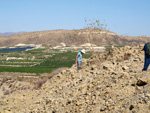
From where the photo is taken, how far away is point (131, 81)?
7566mm

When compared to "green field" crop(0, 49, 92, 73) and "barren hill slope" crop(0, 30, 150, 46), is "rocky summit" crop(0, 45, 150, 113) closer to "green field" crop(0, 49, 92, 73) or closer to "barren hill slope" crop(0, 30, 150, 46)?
"green field" crop(0, 49, 92, 73)

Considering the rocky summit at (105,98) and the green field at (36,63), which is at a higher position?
the rocky summit at (105,98)

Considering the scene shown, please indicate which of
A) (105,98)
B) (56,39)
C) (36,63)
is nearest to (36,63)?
(36,63)

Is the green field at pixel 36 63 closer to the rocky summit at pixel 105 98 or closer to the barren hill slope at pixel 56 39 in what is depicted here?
the rocky summit at pixel 105 98

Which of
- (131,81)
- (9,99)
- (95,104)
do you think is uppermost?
(131,81)

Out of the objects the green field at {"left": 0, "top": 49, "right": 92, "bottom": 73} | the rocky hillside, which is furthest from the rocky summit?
the rocky hillside

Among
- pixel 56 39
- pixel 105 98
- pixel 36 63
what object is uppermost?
pixel 56 39

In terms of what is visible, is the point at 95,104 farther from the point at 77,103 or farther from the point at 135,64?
the point at 135,64

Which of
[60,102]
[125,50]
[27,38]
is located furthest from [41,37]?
[60,102]

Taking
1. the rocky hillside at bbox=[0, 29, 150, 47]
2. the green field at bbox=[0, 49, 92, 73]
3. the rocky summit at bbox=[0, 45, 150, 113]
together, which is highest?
the rocky hillside at bbox=[0, 29, 150, 47]

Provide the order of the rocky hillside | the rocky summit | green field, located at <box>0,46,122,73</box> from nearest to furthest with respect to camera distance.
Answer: the rocky summit → green field, located at <box>0,46,122,73</box> → the rocky hillside

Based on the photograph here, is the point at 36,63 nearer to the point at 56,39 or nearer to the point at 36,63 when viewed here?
the point at 36,63

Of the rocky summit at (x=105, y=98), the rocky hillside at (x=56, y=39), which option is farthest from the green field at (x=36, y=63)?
the rocky hillside at (x=56, y=39)

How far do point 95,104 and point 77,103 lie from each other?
0.68 metres
